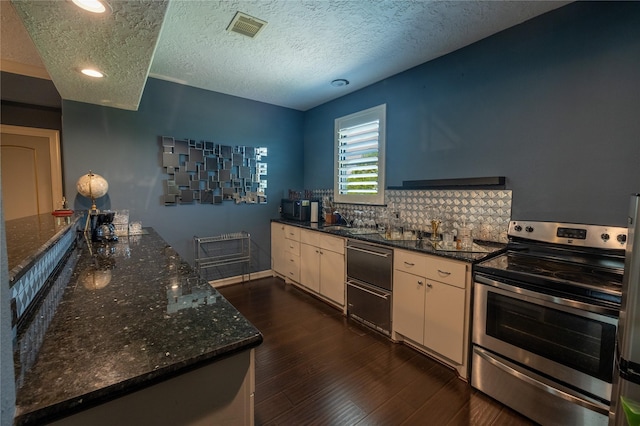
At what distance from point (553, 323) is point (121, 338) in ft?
6.62

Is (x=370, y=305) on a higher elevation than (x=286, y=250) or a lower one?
lower

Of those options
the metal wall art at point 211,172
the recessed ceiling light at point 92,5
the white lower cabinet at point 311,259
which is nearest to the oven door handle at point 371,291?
the white lower cabinet at point 311,259

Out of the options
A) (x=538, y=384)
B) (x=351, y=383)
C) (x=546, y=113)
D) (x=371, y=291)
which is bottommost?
(x=351, y=383)

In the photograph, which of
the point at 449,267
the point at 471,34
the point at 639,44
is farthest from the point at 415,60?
the point at 449,267

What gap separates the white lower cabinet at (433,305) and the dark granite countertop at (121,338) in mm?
1570

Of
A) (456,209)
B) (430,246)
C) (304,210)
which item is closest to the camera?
(430,246)

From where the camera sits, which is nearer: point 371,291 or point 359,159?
point 371,291

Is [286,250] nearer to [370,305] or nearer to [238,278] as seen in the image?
[238,278]

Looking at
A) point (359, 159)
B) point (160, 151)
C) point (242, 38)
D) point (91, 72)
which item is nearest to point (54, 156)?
point (160, 151)

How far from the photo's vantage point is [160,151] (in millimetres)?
3238

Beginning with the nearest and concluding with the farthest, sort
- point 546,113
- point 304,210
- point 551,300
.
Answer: point 551,300 < point 546,113 < point 304,210

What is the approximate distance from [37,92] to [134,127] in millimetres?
1176

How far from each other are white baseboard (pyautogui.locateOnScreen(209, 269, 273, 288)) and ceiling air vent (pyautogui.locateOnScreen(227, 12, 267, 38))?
9.31ft

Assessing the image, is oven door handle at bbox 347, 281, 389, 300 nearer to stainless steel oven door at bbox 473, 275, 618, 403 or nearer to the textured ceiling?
stainless steel oven door at bbox 473, 275, 618, 403
